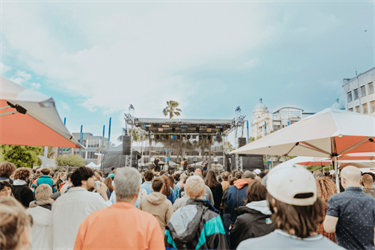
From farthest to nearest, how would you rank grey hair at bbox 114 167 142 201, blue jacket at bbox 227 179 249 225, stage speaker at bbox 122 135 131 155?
1. stage speaker at bbox 122 135 131 155
2. blue jacket at bbox 227 179 249 225
3. grey hair at bbox 114 167 142 201

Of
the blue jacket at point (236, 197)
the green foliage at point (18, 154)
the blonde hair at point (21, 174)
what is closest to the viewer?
the blonde hair at point (21, 174)

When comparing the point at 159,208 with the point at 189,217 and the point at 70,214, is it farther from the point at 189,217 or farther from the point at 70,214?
the point at 70,214

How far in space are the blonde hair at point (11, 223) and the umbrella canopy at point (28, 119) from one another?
3.74 feet

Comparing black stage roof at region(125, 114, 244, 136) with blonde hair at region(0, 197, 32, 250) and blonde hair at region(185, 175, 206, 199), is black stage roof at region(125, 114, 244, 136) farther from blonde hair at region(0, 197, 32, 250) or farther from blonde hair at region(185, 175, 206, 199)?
blonde hair at region(0, 197, 32, 250)

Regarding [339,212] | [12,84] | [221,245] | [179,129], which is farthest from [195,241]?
[179,129]

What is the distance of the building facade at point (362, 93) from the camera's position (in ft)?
113

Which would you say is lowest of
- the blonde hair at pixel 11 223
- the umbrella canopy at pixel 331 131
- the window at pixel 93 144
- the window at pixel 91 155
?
the window at pixel 91 155

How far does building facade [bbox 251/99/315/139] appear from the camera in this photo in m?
57.3

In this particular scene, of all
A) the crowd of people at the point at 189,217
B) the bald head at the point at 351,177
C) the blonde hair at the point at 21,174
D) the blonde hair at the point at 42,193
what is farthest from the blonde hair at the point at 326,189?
the blonde hair at the point at 21,174

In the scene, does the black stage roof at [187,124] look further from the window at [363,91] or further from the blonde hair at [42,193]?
the window at [363,91]

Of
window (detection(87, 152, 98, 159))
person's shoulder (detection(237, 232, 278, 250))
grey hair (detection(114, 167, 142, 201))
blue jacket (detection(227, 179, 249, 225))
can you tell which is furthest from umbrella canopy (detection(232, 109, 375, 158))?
window (detection(87, 152, 98, 159))

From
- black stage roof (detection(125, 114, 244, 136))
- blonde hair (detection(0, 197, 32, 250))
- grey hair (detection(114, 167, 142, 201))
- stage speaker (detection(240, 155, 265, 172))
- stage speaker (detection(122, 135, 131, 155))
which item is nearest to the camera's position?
blonde hair (detection(0, 197, 32, 250))

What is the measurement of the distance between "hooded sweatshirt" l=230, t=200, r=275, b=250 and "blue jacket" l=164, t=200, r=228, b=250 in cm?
19

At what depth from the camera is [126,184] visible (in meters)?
1.80
